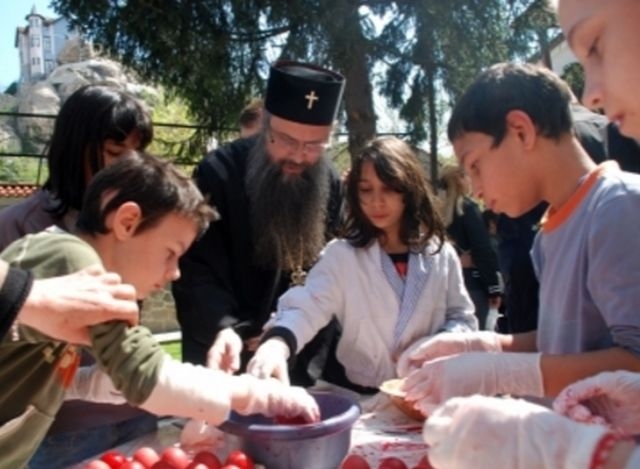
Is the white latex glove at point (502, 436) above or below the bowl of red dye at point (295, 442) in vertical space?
above

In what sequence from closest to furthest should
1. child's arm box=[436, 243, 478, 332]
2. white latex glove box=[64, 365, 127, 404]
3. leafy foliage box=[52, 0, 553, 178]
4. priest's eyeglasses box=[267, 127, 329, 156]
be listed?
white latex glove box=[64, 365, 127, 404]
child's arm box=[436, 243, 478, 332]
priest's eyeglasses box=[267, 127, 329, 156]
leafy foliage box=[52, 0, 553, 178]

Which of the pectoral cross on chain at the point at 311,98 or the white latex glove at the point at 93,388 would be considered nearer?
the white latex glove at the point at 93,388

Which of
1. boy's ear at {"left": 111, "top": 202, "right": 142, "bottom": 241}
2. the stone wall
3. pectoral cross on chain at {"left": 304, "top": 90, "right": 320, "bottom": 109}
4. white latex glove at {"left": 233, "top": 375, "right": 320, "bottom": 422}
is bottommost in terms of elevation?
the stone wall

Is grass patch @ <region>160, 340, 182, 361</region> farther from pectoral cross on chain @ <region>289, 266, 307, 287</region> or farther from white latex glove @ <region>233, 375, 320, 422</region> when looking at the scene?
white latex glove @ <region>233, 375, 320, 422</region>

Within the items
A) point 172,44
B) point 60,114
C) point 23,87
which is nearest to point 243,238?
point 60,114

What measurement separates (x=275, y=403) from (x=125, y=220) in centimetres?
56

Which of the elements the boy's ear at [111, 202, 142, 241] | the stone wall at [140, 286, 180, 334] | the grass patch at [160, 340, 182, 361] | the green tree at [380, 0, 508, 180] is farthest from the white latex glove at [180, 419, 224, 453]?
the stone wall at [140, 286, 180, 334]

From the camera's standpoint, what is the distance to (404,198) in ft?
9.04

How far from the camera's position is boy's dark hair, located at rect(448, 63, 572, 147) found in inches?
70.8

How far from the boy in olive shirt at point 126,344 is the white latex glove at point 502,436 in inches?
26.2

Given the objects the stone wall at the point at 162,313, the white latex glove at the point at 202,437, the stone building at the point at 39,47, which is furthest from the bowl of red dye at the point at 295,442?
the stone building at the point at 39,47

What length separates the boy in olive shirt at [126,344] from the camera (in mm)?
1494

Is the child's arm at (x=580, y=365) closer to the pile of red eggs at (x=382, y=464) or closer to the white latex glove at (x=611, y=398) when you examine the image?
the white latex glove at (x=611, y=398)

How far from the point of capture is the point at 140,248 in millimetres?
1810
